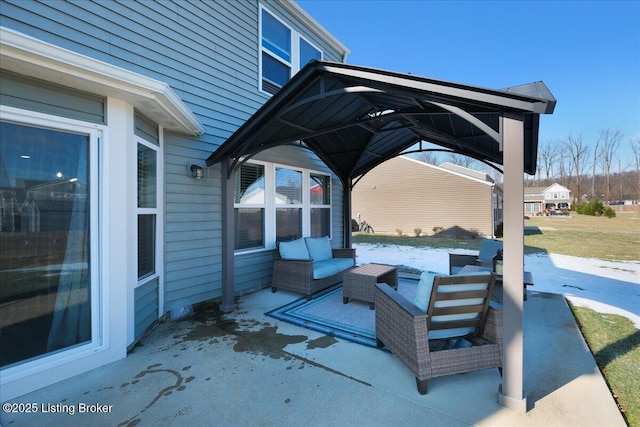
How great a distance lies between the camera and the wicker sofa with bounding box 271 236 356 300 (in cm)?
524

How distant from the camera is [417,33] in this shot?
10938 millimetres

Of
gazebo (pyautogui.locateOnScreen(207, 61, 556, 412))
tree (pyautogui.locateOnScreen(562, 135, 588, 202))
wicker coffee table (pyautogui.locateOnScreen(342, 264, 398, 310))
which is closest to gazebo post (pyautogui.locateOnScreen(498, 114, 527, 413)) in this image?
gazebo (pyautogui.locateOnScreen(207, 61, 556, 412))

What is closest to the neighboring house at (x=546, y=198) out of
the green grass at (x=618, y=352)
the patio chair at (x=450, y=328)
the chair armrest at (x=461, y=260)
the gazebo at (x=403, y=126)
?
the chair armrest at (x=461, y=260)


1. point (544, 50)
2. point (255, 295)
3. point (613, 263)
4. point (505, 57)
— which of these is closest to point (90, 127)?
point (255, 295)

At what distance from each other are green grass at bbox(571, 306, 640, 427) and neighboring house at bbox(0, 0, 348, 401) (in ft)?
15.6

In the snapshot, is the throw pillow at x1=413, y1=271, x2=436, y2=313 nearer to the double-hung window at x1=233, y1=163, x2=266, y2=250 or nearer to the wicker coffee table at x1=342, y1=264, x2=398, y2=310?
the wicker coffee table at x1=342, y1=264, x2=398, y2=310

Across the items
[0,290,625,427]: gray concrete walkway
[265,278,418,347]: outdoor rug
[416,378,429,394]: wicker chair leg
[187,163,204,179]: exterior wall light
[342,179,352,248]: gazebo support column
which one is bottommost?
[0,290,625,427]: gray concrete walkway

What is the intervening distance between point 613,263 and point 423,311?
385 inches

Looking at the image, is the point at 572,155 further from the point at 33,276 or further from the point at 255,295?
the point at 33,276

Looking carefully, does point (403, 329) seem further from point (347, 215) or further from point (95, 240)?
point (347, 215)

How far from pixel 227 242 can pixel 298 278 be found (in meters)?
1.44

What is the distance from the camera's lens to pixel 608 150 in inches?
1499

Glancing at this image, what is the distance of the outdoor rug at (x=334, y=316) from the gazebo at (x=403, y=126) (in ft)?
3.60

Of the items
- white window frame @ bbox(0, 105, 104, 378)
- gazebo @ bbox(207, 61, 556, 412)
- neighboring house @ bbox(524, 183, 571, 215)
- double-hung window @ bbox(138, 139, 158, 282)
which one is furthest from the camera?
neighboring house @ bbox(524, 183, 571, 215)
